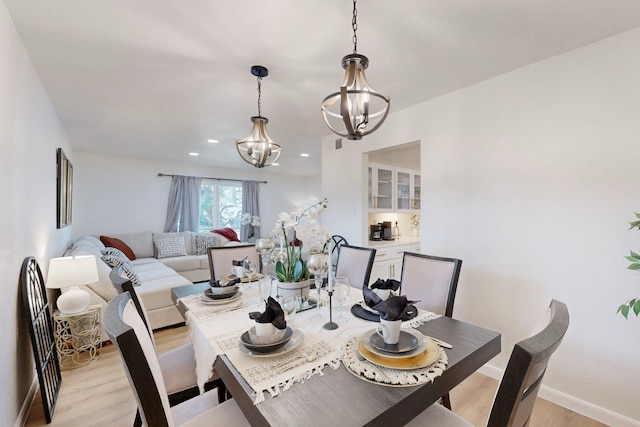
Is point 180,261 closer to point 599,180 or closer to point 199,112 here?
point 199,112

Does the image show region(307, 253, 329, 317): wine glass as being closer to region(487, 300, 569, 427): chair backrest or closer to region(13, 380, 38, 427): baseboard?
region(487, 300, 569, 427): chair backrest

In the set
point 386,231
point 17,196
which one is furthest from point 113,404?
point 386,231

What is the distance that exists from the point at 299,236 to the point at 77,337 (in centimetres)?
240

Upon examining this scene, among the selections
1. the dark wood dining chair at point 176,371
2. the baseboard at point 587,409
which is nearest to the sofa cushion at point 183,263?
the dark wood dining chair at point 176,371

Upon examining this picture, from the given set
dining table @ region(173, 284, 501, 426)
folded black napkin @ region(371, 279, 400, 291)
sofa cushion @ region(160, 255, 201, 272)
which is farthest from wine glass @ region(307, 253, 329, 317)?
sofa cushion @ region(160, 255, 201, 272)

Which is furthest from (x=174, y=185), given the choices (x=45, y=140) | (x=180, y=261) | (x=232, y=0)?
(x=232, y=0)

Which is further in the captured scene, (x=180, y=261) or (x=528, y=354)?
(x=180, y=261)

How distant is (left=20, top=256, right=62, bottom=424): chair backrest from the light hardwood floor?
0.29ft

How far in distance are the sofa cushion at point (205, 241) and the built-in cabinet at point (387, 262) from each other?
3.49m

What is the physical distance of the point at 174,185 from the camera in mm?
5770

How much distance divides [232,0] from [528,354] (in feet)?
6.10

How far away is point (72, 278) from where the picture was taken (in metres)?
2.25

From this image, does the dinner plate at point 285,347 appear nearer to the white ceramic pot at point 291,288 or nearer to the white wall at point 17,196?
the white ceramic pot at point 291,288

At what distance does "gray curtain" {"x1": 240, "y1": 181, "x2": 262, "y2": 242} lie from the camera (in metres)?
6.75
